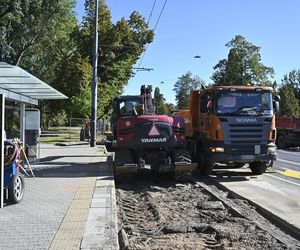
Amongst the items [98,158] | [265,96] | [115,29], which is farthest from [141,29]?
[265,96]

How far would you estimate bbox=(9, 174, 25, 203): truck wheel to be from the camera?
10.7 metres

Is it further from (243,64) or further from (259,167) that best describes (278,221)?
(243,64)

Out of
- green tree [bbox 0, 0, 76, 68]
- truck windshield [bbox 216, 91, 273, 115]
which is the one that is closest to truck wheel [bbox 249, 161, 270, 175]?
truck windshield [bbox 216, 91, 273, 115]

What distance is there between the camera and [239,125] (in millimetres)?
→ 16844

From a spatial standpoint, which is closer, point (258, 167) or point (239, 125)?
point (239, 125)

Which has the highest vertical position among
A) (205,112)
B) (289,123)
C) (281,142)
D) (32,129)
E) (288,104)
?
(288,104)

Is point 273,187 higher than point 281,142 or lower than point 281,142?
lower

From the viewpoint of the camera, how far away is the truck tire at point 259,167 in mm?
17688

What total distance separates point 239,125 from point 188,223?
7.58 m

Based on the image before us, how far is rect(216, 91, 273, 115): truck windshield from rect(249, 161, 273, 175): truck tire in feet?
5.72

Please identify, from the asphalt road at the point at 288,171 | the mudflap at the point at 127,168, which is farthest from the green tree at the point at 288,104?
the mudflap at the point at 127,168

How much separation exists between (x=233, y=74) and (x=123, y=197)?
3461 inches

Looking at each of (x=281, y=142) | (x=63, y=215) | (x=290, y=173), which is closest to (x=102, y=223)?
(x=63, y=215)

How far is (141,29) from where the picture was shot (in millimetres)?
60000
